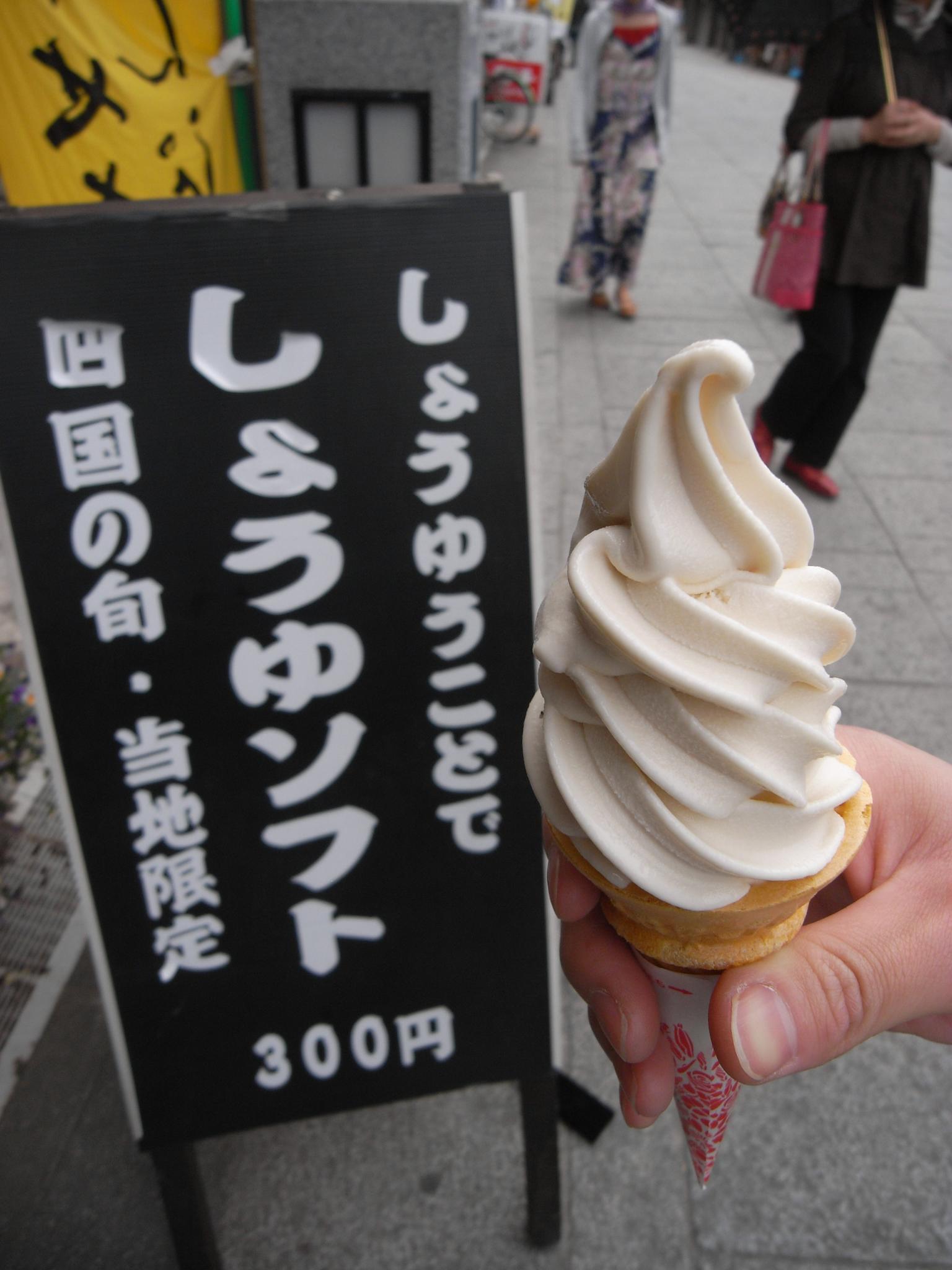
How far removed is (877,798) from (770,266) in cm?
366

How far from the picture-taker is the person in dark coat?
4.09 meters

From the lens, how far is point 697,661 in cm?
133

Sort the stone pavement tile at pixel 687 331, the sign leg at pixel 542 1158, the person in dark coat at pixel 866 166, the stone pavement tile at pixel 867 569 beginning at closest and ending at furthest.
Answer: the sign leg at pixel 542 1158 < the person in dark coat at pixel 866 166 < the stone pavement tile at pixel 867 569 < the stone pavement tile at pixel 687 331

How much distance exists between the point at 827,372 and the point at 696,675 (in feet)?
13.6

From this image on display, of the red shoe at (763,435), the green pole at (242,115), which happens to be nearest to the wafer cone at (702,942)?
the green pole at (242,115)

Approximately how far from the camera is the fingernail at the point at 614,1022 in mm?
1599

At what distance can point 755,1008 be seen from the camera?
1.43m

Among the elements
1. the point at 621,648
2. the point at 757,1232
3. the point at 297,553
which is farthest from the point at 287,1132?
the point at 621,648

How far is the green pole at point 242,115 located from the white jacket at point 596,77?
163 inches

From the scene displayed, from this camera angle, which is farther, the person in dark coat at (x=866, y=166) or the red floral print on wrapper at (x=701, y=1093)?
the person in dark coat at (x=866, y=166)

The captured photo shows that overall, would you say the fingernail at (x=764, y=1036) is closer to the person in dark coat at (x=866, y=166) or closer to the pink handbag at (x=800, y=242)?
the pink handbag at (x=800, y=242)

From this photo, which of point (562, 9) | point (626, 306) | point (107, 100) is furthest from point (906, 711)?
point (562, 9)

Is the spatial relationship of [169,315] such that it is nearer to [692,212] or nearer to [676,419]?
[676,419]

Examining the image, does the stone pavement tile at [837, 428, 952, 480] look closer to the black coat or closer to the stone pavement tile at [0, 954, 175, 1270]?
the black coat
